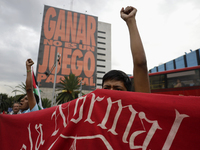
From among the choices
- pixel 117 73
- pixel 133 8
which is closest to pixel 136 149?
pixel 117 73

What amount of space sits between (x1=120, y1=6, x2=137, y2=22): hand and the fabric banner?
0.78m

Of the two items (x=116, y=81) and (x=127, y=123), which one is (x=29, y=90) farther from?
(x=127, y=123)

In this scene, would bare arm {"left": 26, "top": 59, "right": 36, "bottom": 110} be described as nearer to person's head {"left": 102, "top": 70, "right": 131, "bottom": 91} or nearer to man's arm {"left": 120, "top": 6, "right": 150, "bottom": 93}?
person's head {"left": 102, "top": 70, "right": 131, "bottom": 91}

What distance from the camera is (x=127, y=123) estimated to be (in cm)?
118

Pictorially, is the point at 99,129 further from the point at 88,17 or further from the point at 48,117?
the point at 88,17

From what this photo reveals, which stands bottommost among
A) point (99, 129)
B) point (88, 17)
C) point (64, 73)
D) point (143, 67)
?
point (99, 129)

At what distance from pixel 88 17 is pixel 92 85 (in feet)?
82.4

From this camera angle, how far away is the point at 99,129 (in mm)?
1242

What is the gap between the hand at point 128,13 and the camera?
4.93ft

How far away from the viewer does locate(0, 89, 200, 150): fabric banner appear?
1.01m

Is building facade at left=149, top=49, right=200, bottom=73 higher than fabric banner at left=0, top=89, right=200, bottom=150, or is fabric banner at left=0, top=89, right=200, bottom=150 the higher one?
building facade at left=149, top=49, right=200, bottom=73

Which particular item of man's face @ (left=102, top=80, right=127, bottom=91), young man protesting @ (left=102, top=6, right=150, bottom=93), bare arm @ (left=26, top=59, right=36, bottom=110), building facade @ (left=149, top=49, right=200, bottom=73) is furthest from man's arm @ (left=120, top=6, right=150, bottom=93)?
building facade @ (left=149, top=49, right=200, bottom=73)

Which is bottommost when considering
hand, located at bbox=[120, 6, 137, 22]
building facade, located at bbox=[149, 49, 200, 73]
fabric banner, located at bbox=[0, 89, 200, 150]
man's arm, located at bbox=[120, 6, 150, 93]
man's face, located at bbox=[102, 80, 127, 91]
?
fabric banner, located at bbox=[0, 89, 200, 150]

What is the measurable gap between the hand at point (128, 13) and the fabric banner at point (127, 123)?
0.78m
